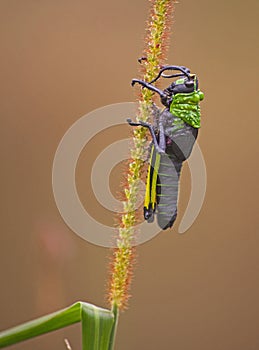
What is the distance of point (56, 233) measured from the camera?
1.46 m

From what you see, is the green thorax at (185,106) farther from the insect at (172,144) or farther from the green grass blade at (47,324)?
the green grass blade at (47,324)

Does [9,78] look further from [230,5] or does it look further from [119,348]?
[119,348]

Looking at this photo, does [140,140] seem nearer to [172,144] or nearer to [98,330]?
[172,144]

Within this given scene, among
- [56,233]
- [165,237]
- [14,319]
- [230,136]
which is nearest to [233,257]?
[165,237]

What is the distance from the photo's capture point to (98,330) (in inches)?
18.9

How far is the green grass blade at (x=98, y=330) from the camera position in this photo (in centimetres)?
48

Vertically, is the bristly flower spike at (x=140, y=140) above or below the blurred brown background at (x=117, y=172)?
below

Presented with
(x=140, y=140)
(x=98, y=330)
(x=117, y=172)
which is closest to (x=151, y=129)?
(x=140, y=140)

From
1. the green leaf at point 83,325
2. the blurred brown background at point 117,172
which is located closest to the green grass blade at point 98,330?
the green leaf at point 83,325

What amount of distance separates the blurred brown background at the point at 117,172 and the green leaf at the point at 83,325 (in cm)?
95

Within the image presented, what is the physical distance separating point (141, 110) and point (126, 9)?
1087 mm

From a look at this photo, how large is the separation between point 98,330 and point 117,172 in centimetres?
97

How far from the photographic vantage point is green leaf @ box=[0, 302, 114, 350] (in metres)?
0.48

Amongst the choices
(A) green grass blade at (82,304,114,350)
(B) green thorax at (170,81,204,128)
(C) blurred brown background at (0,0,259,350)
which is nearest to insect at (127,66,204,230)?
(B) green thorax at (170,81,204,128)
